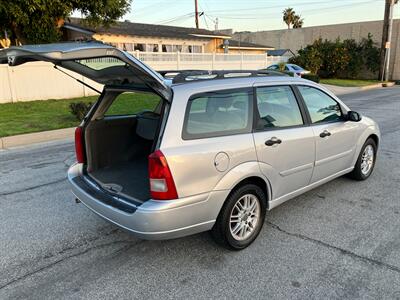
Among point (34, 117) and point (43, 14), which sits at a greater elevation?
point (43, 14)

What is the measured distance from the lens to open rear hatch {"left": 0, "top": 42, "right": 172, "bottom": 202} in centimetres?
264

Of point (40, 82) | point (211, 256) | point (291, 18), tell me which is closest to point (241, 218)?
point (211, 256)

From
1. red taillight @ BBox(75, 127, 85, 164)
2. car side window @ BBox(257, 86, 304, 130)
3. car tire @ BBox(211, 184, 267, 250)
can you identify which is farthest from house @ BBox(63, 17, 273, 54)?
car tire @ BBox(211, 184, 267, 250)

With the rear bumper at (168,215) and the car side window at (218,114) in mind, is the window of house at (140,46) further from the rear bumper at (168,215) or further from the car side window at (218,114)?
the rear bumper at (168,215)

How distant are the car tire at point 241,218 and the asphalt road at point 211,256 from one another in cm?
13

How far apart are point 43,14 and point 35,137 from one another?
823 centimetres

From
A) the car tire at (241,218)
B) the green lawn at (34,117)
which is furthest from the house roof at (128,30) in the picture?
the car tire at (241,218)

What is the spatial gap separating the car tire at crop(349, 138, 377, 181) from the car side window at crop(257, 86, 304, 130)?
1626 mm

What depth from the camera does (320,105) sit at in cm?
430

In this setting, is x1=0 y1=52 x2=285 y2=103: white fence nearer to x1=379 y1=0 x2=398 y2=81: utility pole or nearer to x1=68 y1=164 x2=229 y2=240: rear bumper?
x1=68 y1=164 x2=229 y2=240: rear bumper

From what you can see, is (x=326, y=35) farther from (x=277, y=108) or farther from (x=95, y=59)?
(x=95, y=59)

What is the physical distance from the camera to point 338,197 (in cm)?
463

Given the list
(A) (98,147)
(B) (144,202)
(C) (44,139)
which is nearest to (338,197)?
(B) (144,202)

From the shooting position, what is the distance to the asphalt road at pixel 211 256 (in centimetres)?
283
